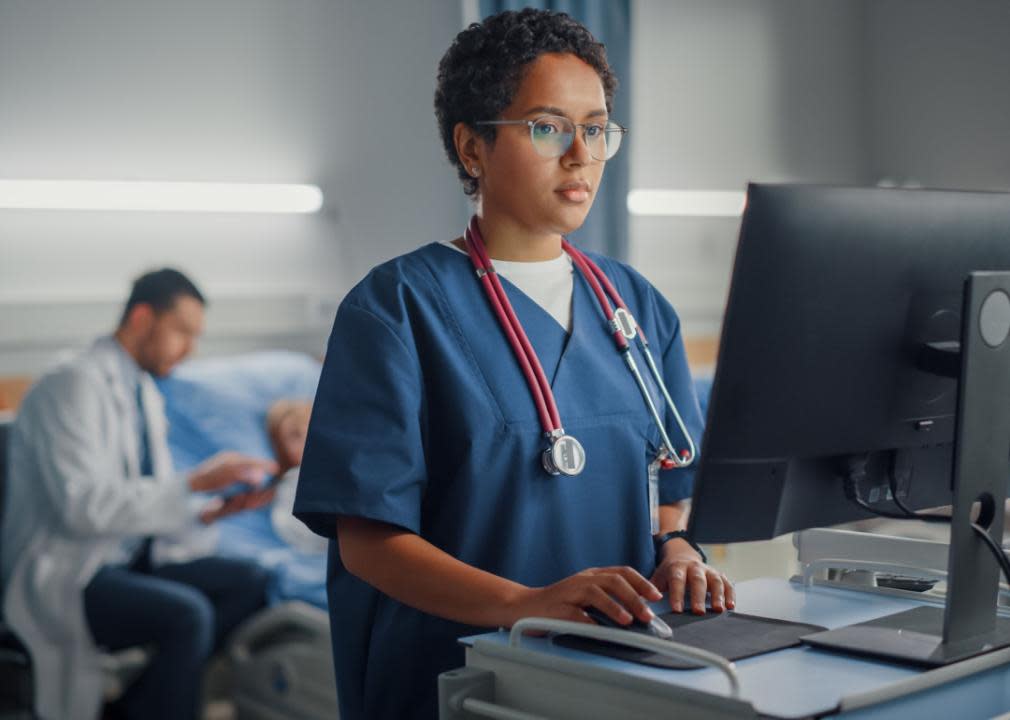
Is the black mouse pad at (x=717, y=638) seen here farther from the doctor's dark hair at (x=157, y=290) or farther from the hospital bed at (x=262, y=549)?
the doctor's dark hair at (x=157, y=290)

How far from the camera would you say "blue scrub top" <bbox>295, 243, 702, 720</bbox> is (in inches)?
48.8

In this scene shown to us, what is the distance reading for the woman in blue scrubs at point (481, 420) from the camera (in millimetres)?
1225

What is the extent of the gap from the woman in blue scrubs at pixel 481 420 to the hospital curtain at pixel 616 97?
196 cm

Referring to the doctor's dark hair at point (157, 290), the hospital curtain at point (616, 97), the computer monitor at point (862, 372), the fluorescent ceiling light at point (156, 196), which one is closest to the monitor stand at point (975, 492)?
the computer monitor at point (862, 372)

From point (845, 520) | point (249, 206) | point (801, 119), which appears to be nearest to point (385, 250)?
point (249, 206)

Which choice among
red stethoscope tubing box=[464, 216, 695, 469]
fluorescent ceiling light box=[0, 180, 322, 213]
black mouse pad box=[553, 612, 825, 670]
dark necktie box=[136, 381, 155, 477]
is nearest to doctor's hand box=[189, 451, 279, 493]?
dark necktie box=[136, 381, 155, 477]

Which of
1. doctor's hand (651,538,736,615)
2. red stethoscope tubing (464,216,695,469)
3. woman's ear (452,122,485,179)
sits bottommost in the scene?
doctor's hand (651,538,736,615)

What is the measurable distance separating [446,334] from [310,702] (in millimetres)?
1857

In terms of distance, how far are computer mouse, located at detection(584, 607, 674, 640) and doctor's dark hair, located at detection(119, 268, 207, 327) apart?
240cm

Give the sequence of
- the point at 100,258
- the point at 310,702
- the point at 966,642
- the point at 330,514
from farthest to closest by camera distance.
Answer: the point at 100,258 < the point at 310,702 < the point at 330,514 < the point at 966,642

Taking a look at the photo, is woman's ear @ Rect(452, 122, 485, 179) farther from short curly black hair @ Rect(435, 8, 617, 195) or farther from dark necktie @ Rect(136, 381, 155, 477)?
dark necktie @ Rect(136, 381, 155, 477)

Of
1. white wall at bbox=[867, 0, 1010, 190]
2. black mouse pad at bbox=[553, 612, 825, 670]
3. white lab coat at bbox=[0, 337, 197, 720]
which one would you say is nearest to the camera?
black mouse pad at bbox=[553, 612, 825, 670]

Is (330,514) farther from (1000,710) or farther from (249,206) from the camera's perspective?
(249,206)

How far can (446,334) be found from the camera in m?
1.33
